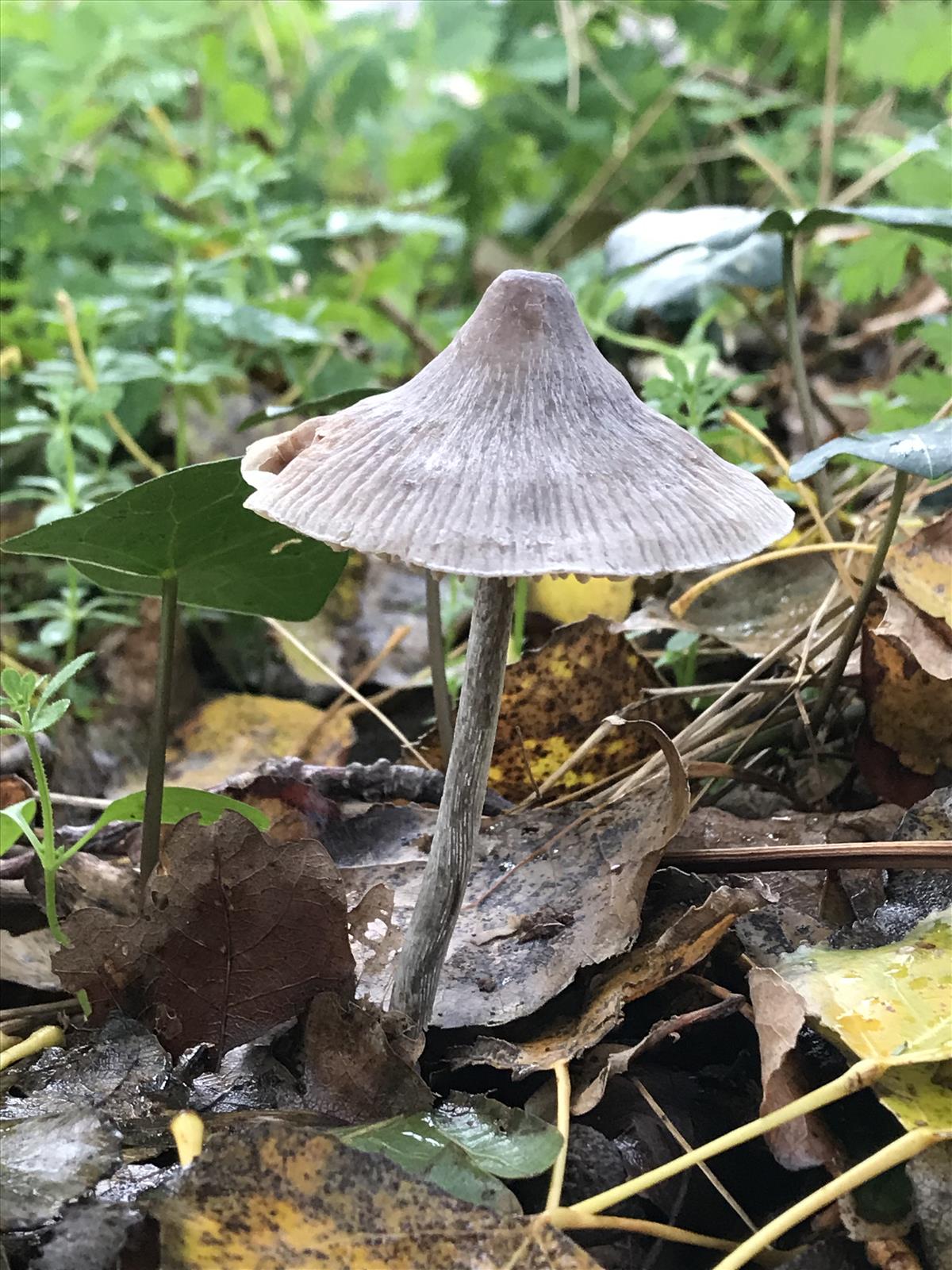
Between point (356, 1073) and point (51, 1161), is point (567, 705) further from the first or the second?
point (51, 1161)

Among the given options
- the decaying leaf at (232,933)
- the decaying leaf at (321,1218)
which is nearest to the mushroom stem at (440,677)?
the decaying leaf at (232,933)

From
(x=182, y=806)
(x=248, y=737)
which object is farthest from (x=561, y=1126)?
(x=248, y=737)

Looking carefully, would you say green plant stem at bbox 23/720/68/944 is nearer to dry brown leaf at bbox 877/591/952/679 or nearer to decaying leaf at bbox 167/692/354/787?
decaying leaf at bbox 167/692/354/787

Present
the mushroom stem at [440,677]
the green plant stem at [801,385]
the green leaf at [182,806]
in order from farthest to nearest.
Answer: the green plant stem at [801,385]
the mushroom stem at [440,677]
the green leaf at [182,806]

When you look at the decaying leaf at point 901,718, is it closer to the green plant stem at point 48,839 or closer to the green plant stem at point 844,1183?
the green plant stem at point 844,1183

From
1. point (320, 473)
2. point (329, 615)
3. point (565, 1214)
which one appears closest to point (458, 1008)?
point (565, 1214)

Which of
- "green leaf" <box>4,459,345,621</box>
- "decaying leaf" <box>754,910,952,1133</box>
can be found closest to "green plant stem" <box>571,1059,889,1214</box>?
"decaying leaf" <box>754,910,952,1133</box>

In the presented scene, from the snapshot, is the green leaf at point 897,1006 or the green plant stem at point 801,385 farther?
the green plant stem at point 801,385
